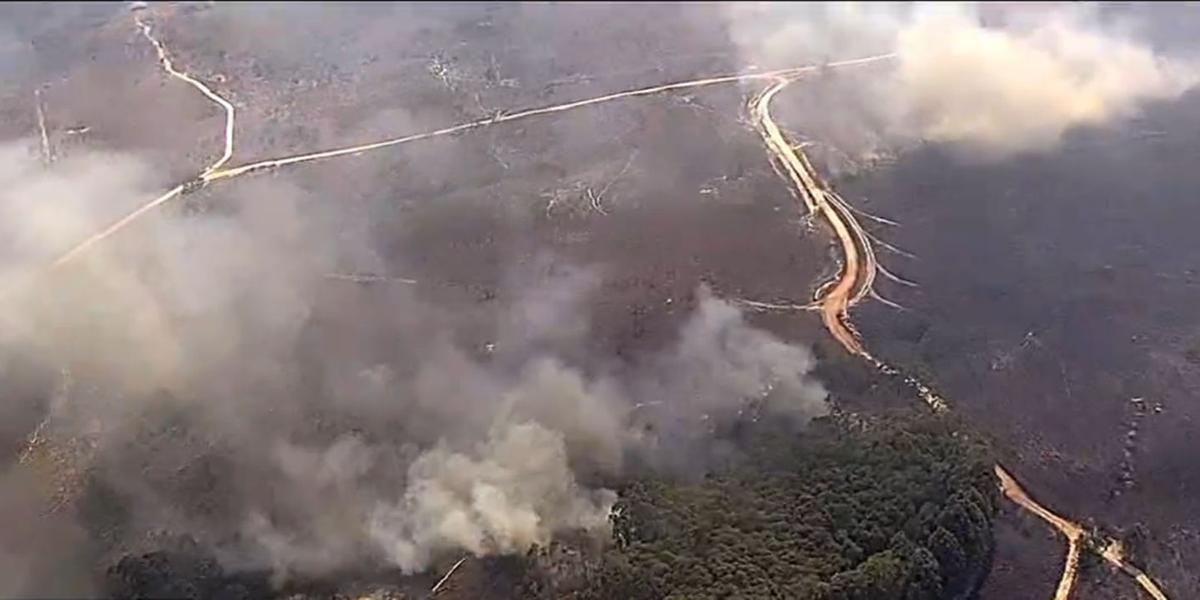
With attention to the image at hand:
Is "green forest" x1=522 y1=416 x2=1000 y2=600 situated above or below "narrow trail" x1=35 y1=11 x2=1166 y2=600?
above

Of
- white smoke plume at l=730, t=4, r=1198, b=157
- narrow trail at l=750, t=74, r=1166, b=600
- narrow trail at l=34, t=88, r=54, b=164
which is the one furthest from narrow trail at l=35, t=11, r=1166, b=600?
narrow trail at l=34, t=88, r=54, b=164

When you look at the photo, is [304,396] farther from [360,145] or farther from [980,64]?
[980,64]

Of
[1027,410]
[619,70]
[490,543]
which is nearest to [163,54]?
[619,70]

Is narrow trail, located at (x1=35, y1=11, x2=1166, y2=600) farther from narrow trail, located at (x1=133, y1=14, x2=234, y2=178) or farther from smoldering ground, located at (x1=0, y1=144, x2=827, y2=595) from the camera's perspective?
smoldering ground, located at (x1=0, y1=144, x2=827, y2=595)

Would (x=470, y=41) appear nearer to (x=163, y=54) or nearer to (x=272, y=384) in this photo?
(x=163, y=54)

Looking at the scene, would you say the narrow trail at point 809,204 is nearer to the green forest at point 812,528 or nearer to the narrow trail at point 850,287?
the narrow trail at point 850,287

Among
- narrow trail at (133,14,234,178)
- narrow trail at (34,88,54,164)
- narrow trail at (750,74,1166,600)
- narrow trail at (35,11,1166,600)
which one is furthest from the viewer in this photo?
narrow trail at (133,14,234,178)

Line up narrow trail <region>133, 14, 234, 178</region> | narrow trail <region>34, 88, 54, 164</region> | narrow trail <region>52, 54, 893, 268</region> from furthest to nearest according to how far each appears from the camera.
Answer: narrow trail <region>133, 14, 234, 178</region> → narrow trail <region>34, 88, 54, 164</region> → narrow trail <region>52, 54, 893, 268</region>
